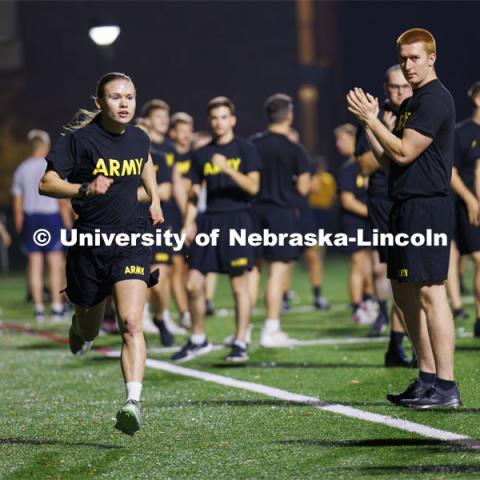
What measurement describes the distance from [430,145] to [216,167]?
3.50 metres

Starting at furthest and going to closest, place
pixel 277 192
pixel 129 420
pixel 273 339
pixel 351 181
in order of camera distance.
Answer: pixel 351 181, pixel 277 192, pixel 273 339, pixel 129 420

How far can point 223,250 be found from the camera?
10797 millimetres

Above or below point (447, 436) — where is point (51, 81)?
above

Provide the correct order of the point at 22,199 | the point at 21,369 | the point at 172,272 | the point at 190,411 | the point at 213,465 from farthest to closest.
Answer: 1. the point at 22,199
2. the point at 172,272
3. the point at 21,369
4. the point at 190,411
5. the point at 213,465

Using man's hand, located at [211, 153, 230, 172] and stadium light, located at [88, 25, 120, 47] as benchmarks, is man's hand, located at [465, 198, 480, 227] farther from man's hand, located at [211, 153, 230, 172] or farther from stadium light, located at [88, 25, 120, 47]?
stadium light, located at [88, 25, 120, 47]

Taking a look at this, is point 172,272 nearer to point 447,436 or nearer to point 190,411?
point 190,411

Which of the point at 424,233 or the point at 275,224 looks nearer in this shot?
the point at 424,233

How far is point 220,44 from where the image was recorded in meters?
30.0

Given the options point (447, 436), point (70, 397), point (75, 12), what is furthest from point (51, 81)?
point (447, 436)

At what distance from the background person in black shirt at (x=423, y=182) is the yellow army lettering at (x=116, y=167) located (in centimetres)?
132

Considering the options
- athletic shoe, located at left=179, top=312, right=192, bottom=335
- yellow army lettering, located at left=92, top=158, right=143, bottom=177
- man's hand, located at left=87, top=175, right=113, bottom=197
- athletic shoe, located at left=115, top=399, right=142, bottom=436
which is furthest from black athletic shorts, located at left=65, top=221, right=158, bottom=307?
athletic shoe, located at left=179, top=312, right=192, bottom=335

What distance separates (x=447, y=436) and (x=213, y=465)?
1.28m

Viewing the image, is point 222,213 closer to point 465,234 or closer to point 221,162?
point 221,162

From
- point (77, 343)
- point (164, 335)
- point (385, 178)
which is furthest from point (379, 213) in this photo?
point (164, 335)
